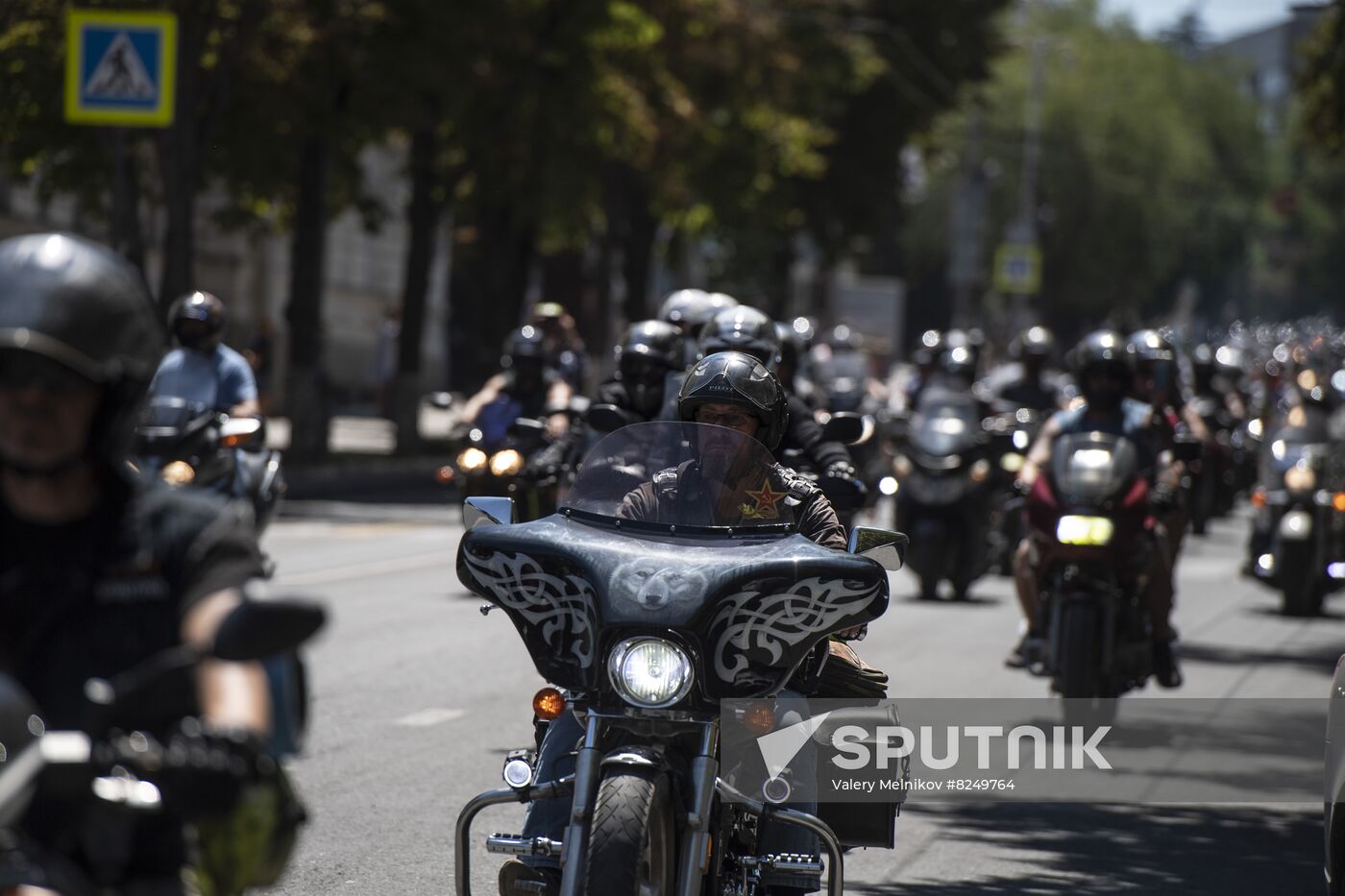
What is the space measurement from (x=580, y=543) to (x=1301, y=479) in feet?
40.2

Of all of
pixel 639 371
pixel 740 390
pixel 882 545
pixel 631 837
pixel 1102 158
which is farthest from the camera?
pixel 1102 158

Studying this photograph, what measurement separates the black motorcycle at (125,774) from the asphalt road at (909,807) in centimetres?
91

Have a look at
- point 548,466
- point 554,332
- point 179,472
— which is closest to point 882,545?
point 548,466

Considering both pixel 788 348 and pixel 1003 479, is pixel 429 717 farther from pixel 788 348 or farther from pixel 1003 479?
pixel 1003 479

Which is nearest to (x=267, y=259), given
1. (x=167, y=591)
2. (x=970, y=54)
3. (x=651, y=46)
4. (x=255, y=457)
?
(x=651, y=46)

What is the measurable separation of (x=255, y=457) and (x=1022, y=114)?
61.3m

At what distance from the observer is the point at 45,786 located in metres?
3.06

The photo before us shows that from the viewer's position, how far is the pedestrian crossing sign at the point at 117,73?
16656mm

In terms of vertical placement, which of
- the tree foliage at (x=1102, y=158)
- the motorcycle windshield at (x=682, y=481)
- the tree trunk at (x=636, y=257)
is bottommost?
the motorcycle windshield at (x=682, y=481)

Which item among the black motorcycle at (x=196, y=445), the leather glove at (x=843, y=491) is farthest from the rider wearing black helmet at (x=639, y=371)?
the leather glove at (x=843, y=491)

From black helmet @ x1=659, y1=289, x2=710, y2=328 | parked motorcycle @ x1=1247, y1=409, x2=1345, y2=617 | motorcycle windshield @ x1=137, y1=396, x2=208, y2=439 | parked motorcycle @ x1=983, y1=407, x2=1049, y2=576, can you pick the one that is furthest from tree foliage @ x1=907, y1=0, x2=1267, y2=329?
motorcycle windshield @ x1=137, y1=396, x2=208, y2=439

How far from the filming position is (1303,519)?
16484mm

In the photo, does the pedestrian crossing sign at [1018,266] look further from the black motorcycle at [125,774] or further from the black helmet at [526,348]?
the black motorcycle at [125,774]

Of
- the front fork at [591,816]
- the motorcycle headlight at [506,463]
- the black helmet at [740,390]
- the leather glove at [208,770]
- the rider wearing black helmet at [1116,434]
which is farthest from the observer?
the motorcycle headlight at [506,463]
